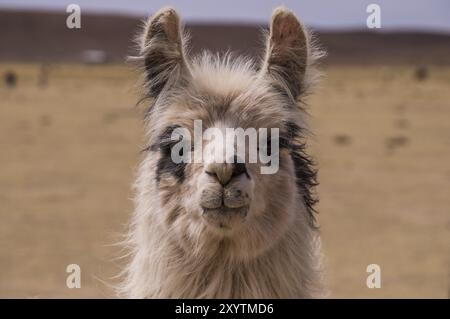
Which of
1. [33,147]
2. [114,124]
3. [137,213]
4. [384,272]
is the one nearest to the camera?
[137,213]

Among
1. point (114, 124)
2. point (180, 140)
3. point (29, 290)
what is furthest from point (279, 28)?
point (114, 124)

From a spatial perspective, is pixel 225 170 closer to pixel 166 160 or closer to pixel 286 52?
pixel 166 160

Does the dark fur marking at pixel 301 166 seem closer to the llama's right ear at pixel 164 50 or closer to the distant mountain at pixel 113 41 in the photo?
the llama's right ear at pixel 164 50

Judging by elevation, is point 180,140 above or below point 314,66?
below

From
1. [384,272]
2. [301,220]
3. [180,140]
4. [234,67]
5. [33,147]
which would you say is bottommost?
[301,220]

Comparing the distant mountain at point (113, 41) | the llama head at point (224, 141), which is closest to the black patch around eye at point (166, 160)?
the llama head at point (224, 141)

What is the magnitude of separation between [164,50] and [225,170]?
1071 millimetres

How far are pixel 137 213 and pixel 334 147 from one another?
2604 centimetres

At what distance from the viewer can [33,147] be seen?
29.1 m

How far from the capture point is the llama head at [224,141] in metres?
4.52

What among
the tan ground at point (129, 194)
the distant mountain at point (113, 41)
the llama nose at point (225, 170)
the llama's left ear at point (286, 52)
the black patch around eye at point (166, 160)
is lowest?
the llama nose at point (225, 170)

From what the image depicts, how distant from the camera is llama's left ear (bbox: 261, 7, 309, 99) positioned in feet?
16.9

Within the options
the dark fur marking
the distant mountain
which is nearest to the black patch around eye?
the dark fur marking
